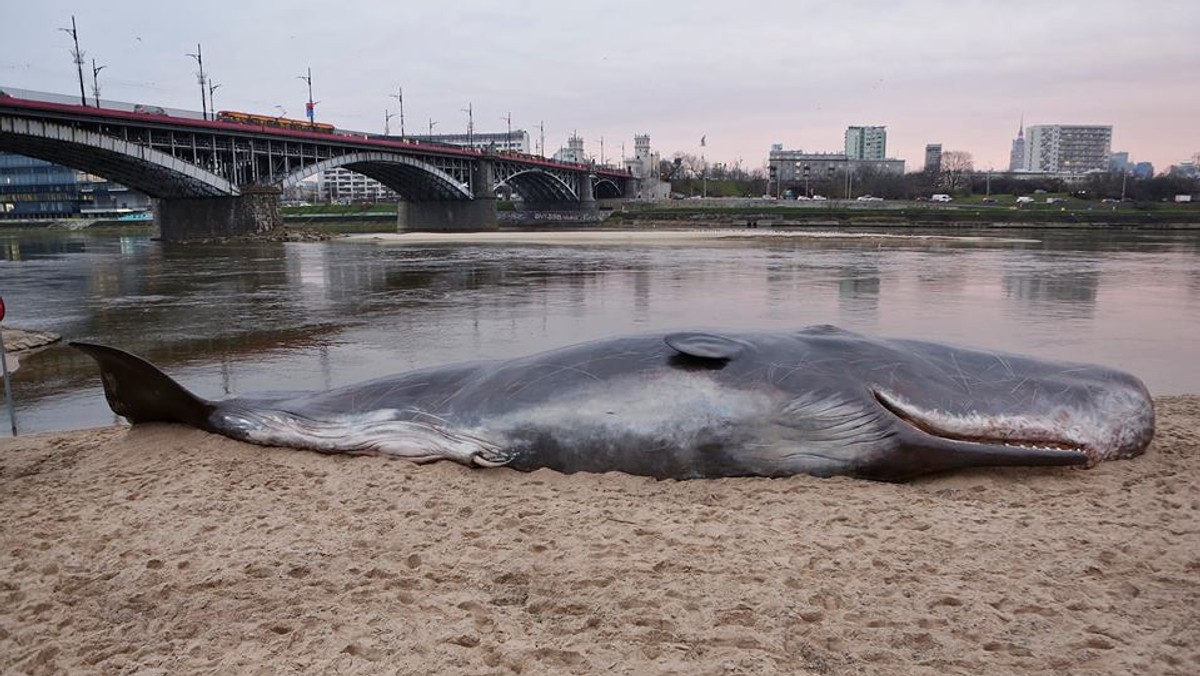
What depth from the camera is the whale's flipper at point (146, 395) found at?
7.33 meters

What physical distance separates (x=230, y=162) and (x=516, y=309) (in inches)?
2268

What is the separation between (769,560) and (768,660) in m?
1.22

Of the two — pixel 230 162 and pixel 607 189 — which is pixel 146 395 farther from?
pixel 607 189

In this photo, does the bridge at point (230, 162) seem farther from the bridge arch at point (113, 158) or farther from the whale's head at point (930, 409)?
the whale's head at point (930, 409)

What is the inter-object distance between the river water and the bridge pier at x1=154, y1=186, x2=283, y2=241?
30.4m

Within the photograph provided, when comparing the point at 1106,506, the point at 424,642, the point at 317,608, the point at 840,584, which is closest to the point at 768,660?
the point at 840,584

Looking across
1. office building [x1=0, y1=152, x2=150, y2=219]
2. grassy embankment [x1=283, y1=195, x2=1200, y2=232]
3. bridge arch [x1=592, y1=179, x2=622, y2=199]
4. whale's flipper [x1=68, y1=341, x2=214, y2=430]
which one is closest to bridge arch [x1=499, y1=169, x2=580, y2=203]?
grassy embankment [x1=283, y1=195, x2=1200, y2=232]

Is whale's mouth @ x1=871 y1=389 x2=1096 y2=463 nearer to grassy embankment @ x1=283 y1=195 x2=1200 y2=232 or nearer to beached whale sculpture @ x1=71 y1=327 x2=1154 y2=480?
beached whale sculpture @ x1=71 y1=327 x2=1154 y2=480

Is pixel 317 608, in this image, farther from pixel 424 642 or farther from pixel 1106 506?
pixel 1106 506

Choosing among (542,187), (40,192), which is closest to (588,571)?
(542,187)

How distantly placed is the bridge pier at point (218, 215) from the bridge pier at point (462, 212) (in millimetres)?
27695

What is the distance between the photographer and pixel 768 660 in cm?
386

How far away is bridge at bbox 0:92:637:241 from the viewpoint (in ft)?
172

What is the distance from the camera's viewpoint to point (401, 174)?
279 feet
